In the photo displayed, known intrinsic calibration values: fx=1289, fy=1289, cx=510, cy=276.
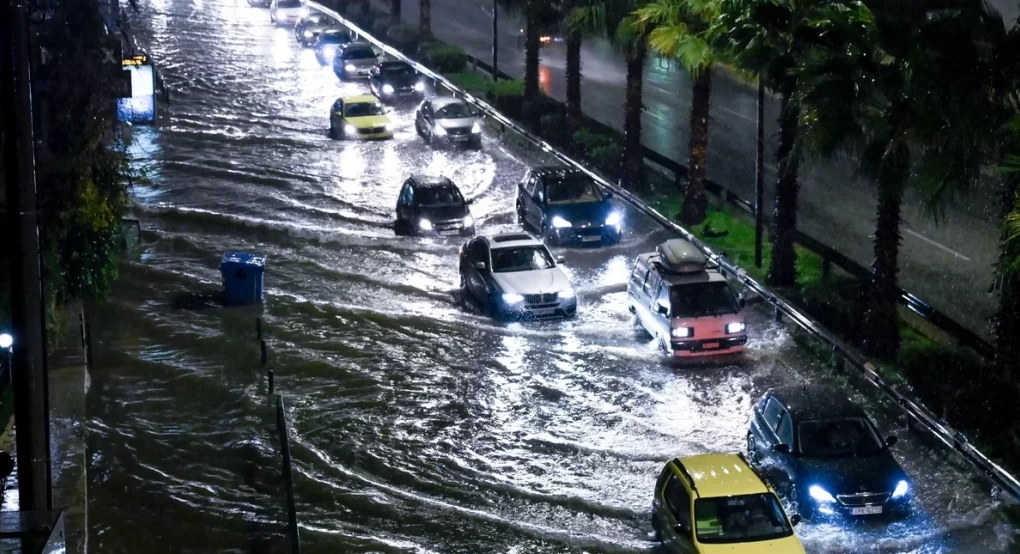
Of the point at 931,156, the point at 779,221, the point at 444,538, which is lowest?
the point at 444,538

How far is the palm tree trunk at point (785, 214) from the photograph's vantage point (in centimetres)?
2525

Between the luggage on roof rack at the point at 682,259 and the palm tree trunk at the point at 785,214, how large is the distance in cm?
260

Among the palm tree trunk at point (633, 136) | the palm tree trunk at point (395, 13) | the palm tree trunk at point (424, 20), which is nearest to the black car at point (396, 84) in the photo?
the palm tree trunk at point (424, 20)

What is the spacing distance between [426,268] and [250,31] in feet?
111

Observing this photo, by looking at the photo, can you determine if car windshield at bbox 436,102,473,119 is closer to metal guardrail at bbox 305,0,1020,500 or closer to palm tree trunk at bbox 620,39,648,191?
metal guardrail at bbox 305,0,1020,500

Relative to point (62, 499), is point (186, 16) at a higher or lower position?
higher

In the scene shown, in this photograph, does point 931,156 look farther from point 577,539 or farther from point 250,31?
point 250,31

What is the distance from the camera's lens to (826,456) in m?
17.0

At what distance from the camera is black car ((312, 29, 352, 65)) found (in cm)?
5222

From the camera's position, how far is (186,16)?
203 ft

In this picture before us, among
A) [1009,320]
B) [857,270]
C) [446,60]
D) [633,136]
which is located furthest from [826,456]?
[446,60]

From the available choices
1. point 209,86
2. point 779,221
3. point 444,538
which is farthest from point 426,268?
point 209,86

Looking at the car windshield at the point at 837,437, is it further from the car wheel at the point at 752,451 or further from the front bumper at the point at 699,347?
the front bumper at the point at 699,347

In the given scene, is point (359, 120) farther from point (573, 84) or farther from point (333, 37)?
point (333, 37)
